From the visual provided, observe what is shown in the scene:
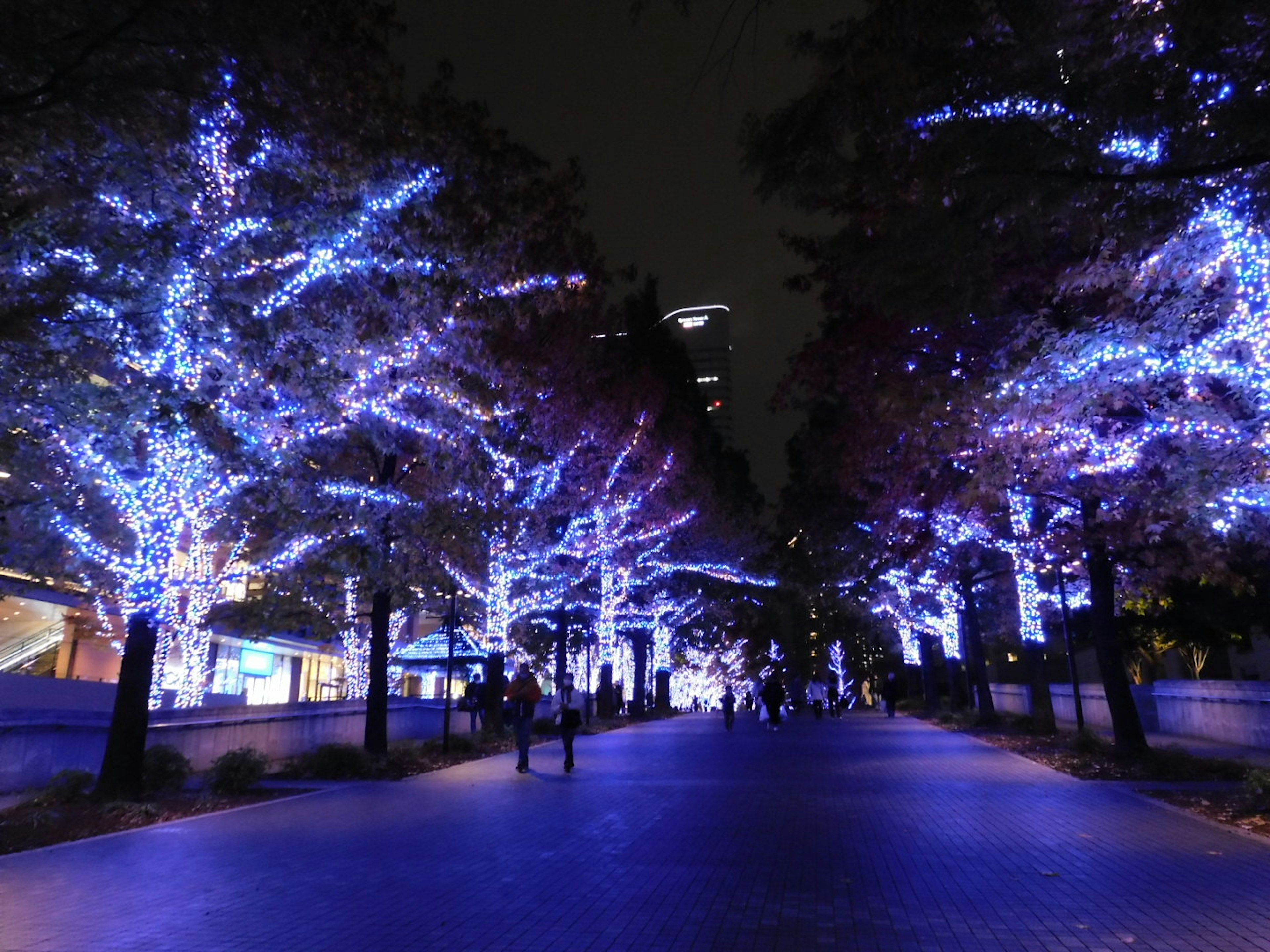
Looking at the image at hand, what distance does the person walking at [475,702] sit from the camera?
2583 centimetres

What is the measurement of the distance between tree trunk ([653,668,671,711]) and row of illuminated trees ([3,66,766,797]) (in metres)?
26.3

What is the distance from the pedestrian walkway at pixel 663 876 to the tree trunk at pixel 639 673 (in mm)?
28022

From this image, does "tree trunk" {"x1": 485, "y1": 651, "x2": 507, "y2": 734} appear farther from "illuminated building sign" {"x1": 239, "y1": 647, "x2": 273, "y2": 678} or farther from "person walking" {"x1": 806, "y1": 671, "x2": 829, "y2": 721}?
"illuminated building sign" {"x1": 239, "y1": 647, "x2": 273, "y2": 678}

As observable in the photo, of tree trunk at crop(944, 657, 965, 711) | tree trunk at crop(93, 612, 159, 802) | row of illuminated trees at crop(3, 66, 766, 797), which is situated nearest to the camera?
row of illuminated trees at crop(3, 66, 766, 797)

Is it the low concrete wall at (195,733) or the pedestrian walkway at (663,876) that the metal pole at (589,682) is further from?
the pedestrian walkway at (663,876)

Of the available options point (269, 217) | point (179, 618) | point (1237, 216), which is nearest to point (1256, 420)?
point (1237, 216)

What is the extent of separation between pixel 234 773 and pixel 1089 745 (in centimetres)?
1414

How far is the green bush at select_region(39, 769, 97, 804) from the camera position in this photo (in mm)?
11328

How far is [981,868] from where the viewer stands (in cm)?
779

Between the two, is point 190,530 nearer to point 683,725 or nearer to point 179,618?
point 179,618

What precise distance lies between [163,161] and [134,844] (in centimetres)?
642

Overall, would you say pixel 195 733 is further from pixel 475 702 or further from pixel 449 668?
pixel 475 702

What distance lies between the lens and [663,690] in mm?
50781

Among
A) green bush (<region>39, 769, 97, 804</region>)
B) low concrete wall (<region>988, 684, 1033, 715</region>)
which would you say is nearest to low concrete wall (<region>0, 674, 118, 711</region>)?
green bush (<region>39, 769, 97, 804</region>)
